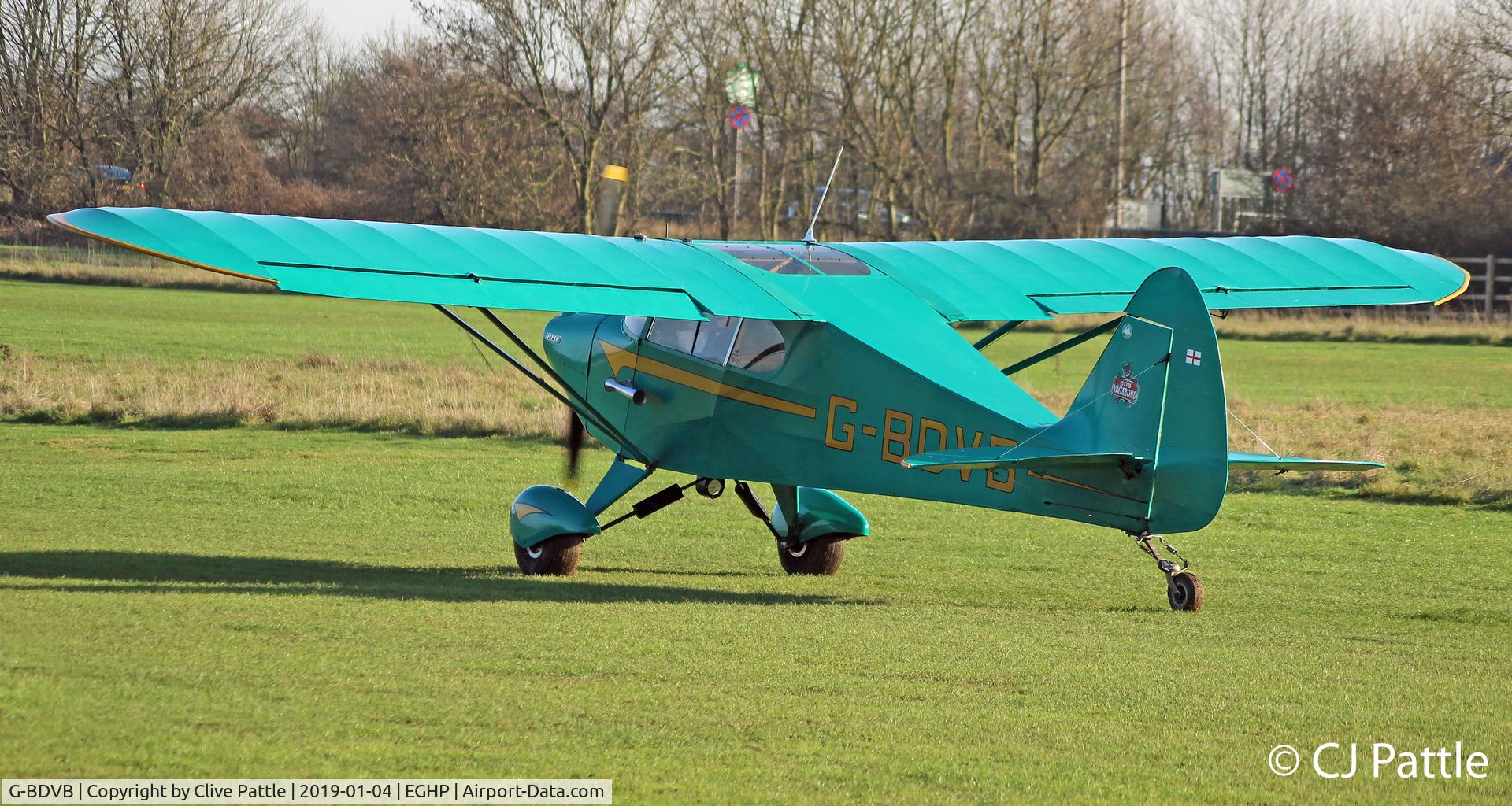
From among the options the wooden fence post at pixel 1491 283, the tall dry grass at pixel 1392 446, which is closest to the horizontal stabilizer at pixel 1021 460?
the tall dry grass at pixel 1392 446

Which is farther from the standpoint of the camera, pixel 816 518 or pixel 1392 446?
pixel 1392 446

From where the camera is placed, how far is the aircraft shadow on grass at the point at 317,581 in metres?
8.53

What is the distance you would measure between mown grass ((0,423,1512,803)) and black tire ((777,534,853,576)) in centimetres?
17

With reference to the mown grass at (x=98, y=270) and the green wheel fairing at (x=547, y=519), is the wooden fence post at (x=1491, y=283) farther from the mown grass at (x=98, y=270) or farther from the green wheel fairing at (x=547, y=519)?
the green wheel fairing at (x=547, y=519)

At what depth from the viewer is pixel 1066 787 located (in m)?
4.85

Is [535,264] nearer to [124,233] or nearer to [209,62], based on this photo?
[124,233]

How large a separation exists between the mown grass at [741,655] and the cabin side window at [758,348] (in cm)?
151

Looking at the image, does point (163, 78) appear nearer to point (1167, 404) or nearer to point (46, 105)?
point (46, 105)

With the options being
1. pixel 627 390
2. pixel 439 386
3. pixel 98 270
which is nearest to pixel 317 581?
pixel 627 390

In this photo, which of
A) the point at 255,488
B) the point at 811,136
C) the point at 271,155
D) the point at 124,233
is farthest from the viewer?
the point at 271,155

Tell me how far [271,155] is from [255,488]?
218 ft

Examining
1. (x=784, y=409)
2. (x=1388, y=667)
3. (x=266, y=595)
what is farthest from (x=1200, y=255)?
(x=266, y=595)

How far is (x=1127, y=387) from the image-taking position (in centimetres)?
782

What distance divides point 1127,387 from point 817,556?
3.38 meters
